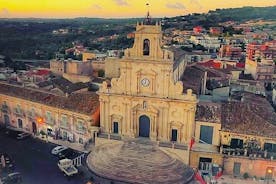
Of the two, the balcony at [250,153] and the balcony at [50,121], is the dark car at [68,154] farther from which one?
the balcony at [250,153]

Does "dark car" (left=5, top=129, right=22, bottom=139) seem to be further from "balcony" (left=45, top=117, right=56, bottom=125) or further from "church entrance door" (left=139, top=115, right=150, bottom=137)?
"church entrance door" (left=139, top=115, right=150, bottom=137)

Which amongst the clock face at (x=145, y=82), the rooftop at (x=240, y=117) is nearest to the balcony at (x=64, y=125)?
the clock face at (x=145, y=82)

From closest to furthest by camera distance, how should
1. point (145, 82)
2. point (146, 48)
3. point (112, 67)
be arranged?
A: point (146, 48) < point (145, 82) < point (112, 67)

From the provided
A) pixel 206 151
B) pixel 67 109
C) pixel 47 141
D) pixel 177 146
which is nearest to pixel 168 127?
pixel 177 146

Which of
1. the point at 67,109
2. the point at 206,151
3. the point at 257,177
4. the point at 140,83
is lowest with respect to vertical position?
the point at 257,177

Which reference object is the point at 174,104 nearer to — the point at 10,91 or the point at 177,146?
the point at 177,146

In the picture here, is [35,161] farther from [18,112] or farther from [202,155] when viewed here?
[202,155]

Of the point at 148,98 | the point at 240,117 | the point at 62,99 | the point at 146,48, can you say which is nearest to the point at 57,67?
the point at 62,99
